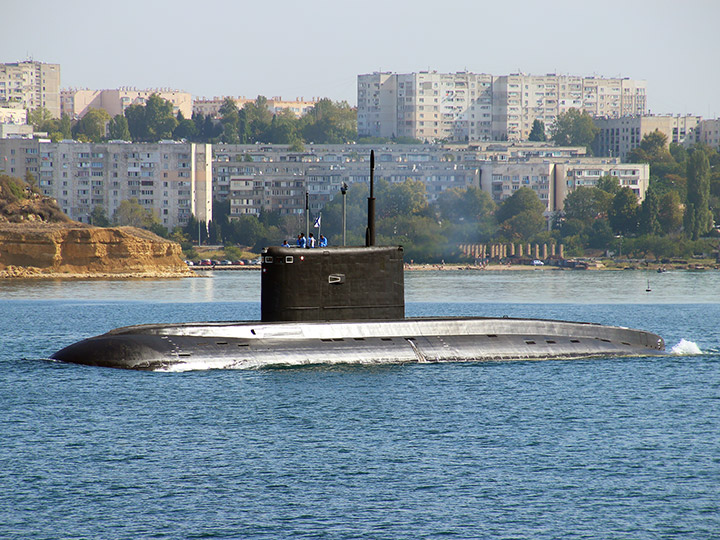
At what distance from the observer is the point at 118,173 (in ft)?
538

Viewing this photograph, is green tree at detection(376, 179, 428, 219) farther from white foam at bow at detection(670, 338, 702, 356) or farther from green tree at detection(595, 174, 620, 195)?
white foam at bow at detection(670, 338, 702, 356)

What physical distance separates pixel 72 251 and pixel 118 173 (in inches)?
2441

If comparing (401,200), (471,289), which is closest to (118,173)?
(401,200)

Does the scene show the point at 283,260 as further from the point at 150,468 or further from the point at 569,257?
the point at 569,257

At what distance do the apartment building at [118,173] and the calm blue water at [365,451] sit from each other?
390 feet

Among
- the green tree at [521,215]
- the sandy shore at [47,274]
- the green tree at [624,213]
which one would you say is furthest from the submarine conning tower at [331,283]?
the green tree at [521,215]

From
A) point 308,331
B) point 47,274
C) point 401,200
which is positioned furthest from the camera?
point 401,200

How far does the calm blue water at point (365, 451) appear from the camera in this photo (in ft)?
63.8

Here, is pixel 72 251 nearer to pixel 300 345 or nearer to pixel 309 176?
pixel 309 176

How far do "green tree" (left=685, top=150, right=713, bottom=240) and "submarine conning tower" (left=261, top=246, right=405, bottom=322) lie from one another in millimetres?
113823

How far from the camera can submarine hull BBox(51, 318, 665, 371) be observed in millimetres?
31562

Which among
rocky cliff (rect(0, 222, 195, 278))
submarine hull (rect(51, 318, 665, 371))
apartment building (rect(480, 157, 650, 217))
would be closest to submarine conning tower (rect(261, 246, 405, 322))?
submarine hull (rect(51, 318, 665, 371))

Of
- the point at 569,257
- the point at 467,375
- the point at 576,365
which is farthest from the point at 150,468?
the point at 569,257

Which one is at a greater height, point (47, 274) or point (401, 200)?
point (401, 200)
